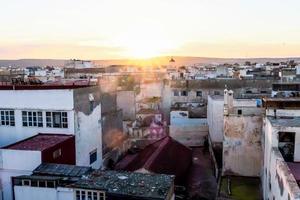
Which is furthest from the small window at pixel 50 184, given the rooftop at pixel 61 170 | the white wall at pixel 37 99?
the white wall at pixel 37 99

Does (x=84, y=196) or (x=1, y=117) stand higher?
(x=1, y=117)

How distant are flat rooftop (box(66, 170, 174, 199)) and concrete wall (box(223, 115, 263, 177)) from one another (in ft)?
31.1

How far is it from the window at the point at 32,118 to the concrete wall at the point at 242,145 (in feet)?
40.7

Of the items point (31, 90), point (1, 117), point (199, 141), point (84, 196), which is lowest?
point (199, 141)

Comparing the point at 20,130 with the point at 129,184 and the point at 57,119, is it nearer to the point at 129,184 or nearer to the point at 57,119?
the point at 57,119

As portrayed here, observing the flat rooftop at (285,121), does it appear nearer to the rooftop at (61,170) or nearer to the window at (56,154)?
the rooftop at (61,170)

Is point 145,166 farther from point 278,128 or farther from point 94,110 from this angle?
A: point 278,128

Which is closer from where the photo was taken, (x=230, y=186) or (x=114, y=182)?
(x=114, y=182)

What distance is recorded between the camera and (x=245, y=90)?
146 ft

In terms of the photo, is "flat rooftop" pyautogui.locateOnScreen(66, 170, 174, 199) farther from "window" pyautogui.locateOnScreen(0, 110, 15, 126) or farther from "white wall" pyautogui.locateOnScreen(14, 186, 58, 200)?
"window" pyautogui.locateOnScreen(0, 110, 15, 126)

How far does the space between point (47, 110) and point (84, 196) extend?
32.6 ft

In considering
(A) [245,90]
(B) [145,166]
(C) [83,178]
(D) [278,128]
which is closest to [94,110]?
(B) [145,166]

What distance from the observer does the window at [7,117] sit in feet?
84.2

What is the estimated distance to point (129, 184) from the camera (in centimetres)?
1655
